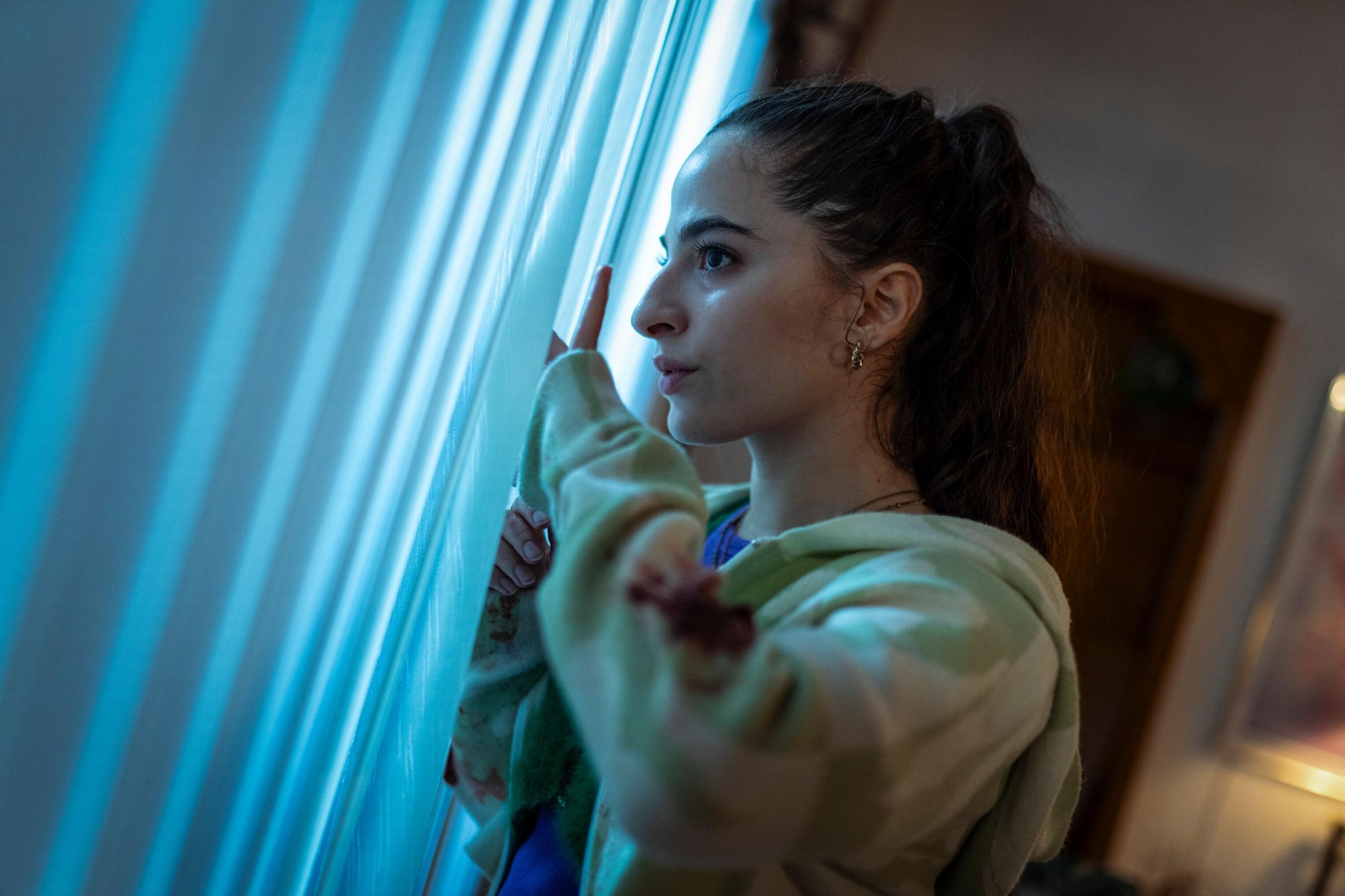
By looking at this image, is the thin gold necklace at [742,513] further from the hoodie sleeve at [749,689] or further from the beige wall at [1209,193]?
the beige wall at [1209,193]

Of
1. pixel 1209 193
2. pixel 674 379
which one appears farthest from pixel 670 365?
pixel 1209 193

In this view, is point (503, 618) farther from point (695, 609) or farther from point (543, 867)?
point (695, 609)

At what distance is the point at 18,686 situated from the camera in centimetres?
42

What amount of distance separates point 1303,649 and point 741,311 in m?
2.54

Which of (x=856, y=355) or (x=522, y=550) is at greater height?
(x=856, y=355)

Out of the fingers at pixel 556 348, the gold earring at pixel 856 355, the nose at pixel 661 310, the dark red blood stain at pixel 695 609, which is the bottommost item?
the dark red blood stain at pixel 695 609

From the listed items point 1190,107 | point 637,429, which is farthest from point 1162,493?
point 637,429

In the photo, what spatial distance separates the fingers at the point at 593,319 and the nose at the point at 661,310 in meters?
0.04

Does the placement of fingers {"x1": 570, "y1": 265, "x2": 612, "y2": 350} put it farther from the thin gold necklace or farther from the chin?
the thin gold necklace

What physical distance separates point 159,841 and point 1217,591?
2746mm

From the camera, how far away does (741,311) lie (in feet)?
2.47

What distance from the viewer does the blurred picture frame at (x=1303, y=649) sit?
2.56 metres

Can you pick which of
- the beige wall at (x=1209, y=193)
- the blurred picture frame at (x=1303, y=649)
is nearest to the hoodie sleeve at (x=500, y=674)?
the beige wall at (x=1209, y=193)

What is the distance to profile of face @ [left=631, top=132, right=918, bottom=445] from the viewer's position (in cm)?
→ 76
